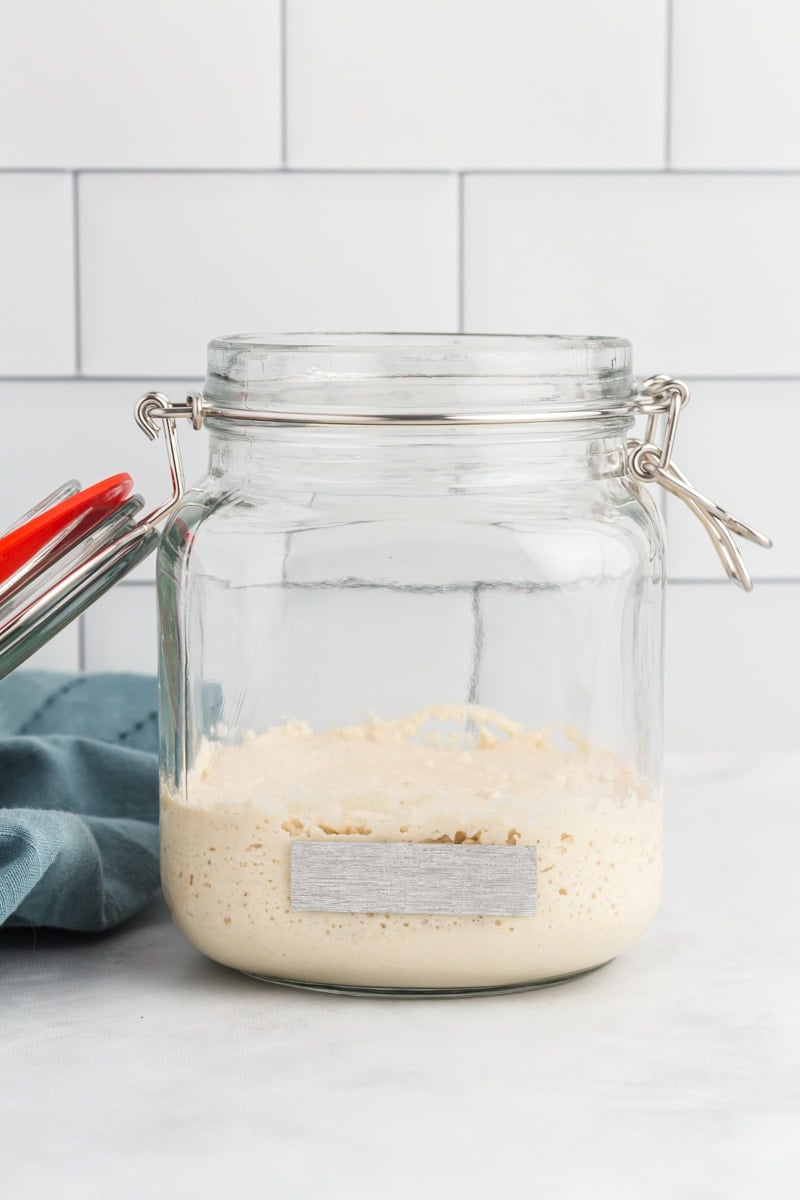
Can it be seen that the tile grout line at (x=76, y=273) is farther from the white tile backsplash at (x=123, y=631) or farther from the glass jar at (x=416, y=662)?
the glass jar at (x=416, y=662)

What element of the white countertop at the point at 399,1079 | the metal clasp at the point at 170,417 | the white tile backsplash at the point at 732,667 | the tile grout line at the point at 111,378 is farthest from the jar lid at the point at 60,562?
the white tile backsplash at the point at 732,667

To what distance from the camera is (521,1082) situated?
0.47 m

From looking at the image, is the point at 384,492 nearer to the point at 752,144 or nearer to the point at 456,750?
the point at 456,750

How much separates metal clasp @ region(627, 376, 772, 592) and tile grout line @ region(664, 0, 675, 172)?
44cm

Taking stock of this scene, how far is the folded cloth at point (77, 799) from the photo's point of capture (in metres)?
0.56

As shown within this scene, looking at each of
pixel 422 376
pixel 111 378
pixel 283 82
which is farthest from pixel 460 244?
pixel 422 376

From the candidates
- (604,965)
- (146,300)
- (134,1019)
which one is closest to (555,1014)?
(604,965)

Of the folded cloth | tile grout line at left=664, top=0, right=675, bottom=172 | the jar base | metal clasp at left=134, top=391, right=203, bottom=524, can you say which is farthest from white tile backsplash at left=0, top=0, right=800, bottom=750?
the jar base

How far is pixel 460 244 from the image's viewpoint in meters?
0.96

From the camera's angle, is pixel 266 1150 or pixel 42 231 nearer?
pixel 266 1150

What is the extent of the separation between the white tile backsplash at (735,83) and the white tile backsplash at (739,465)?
163mm

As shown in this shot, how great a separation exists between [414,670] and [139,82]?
0.56 meters

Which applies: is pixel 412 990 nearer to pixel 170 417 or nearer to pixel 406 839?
pixel 406 839

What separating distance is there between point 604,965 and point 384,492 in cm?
22
